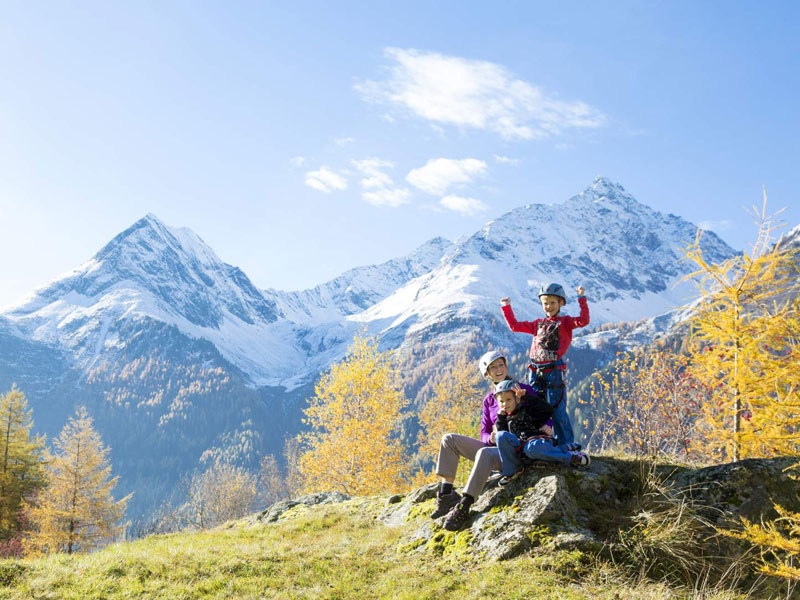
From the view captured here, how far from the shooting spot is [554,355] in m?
8.56

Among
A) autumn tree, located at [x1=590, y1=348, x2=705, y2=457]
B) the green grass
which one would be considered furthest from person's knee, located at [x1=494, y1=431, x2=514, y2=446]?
autumn tree, located at [x1=590, y1=348, x2=705, y2=457]

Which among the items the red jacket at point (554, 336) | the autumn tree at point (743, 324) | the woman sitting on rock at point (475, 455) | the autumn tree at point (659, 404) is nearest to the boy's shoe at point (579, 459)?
the woman sitting on rock at point (475, 455)

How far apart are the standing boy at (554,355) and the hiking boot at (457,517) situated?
203cm

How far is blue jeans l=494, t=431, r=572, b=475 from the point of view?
7582 millimetres

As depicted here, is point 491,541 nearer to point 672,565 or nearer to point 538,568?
point 538,568

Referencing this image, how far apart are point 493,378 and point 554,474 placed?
1.82 metres

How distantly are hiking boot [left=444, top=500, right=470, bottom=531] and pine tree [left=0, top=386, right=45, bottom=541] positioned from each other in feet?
104

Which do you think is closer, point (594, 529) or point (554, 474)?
point (594, 529)

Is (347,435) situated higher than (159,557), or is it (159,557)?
(159,557)

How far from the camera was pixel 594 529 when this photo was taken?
265 inches

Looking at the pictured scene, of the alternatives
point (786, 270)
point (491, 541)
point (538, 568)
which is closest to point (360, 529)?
point (491, 541)

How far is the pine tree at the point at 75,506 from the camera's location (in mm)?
27203

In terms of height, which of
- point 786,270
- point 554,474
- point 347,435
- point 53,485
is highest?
point 786,270

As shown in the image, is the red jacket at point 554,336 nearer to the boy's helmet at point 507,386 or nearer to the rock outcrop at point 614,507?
the boy's helmet at point 507,386
